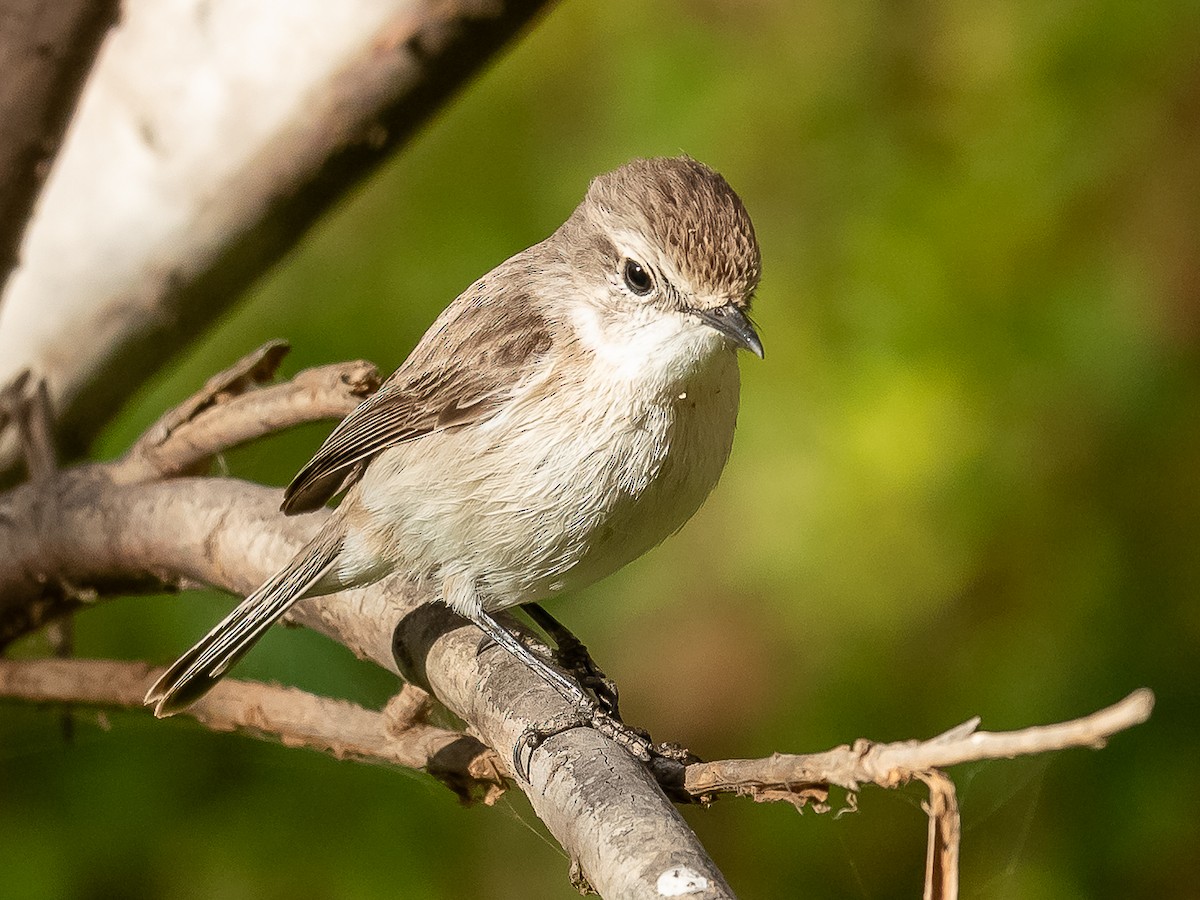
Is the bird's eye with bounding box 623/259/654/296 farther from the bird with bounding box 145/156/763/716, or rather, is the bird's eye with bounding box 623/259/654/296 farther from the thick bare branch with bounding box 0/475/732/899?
the thick bare branch with bounding box 0/475/732/899

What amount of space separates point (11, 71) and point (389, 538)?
63.0 inches

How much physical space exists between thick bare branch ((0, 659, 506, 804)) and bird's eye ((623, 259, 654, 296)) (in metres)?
0.86

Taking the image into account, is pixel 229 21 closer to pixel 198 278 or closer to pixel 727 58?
pixel 198 278

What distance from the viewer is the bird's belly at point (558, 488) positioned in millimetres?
2359

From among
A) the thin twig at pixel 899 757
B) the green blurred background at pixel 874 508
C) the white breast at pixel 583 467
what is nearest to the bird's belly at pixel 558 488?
the white breast at pixel 583 467

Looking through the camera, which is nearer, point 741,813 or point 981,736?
point 981,736

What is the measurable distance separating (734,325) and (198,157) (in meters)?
1.79

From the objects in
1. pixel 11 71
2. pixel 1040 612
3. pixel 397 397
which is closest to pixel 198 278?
pixel 11 71

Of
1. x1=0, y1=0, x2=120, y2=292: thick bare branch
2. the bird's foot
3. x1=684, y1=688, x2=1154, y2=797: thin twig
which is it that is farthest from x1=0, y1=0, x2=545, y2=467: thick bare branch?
x1=684, y1=688, x2=1154, y2=797: thin twig

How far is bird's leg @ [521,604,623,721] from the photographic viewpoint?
271 centimetres

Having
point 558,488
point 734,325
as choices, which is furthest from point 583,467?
point 734,325

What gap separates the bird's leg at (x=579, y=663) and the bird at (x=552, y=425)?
237 millimetres

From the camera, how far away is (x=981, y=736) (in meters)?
1.25

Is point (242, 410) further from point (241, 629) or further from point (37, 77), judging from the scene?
point (37, 77)
